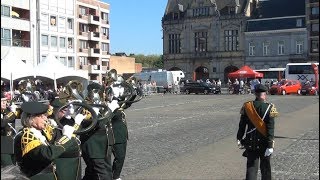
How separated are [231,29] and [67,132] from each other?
246ft

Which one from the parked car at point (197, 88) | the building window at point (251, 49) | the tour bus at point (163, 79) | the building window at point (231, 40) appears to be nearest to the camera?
the parked car at point (197, 88)

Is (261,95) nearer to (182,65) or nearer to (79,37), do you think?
(79,37)

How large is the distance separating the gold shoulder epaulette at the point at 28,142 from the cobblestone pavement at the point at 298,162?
469 cm

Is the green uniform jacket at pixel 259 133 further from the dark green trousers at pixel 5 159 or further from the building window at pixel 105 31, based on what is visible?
the building window at pixel 105 31

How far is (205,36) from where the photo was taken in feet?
266

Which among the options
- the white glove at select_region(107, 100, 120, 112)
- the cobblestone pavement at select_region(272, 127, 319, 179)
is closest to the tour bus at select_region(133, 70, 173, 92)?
the cobblestone pavement at select_region(272, 127, 319, 179)

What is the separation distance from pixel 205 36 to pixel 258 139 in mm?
74725

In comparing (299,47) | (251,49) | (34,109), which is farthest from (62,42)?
(34,109)

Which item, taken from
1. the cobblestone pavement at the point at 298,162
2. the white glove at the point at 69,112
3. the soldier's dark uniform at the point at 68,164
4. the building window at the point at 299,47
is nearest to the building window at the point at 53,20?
the building window at the point at 299,47

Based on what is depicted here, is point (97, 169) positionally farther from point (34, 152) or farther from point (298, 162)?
point (298, 162)

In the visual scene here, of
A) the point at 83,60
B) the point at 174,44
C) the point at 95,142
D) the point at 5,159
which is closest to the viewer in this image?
the point at 5,159

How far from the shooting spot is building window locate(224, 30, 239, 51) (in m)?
77.8

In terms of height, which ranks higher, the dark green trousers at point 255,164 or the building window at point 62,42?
the building window at point 62,42

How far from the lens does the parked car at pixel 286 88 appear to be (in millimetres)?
47344
